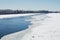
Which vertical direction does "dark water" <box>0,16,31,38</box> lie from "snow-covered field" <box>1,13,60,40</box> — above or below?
below

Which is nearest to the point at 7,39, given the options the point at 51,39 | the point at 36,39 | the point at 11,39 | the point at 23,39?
the point at 11,39

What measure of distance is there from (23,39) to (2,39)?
1252 millimetres

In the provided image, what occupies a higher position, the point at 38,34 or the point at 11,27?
the point at 38,34

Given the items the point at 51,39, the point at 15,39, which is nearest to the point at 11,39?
the point at 15,39

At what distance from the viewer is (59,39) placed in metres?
8.08

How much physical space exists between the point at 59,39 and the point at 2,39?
3.27m

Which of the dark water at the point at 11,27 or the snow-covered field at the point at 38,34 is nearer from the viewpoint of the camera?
the snow-covered field at the point at 38,34

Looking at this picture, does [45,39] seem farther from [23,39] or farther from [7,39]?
[7,39]

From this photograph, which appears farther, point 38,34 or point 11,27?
point 11,27

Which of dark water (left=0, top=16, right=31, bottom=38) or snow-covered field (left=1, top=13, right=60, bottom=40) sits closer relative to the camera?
snow-covered field (left=1, top=13, right=60, bottom=40)

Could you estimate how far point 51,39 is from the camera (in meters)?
8.16

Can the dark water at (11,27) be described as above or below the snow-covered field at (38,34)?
below

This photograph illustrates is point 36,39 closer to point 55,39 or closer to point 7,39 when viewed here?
point 55,39

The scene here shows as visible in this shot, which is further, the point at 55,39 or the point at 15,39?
the point at 15,39
